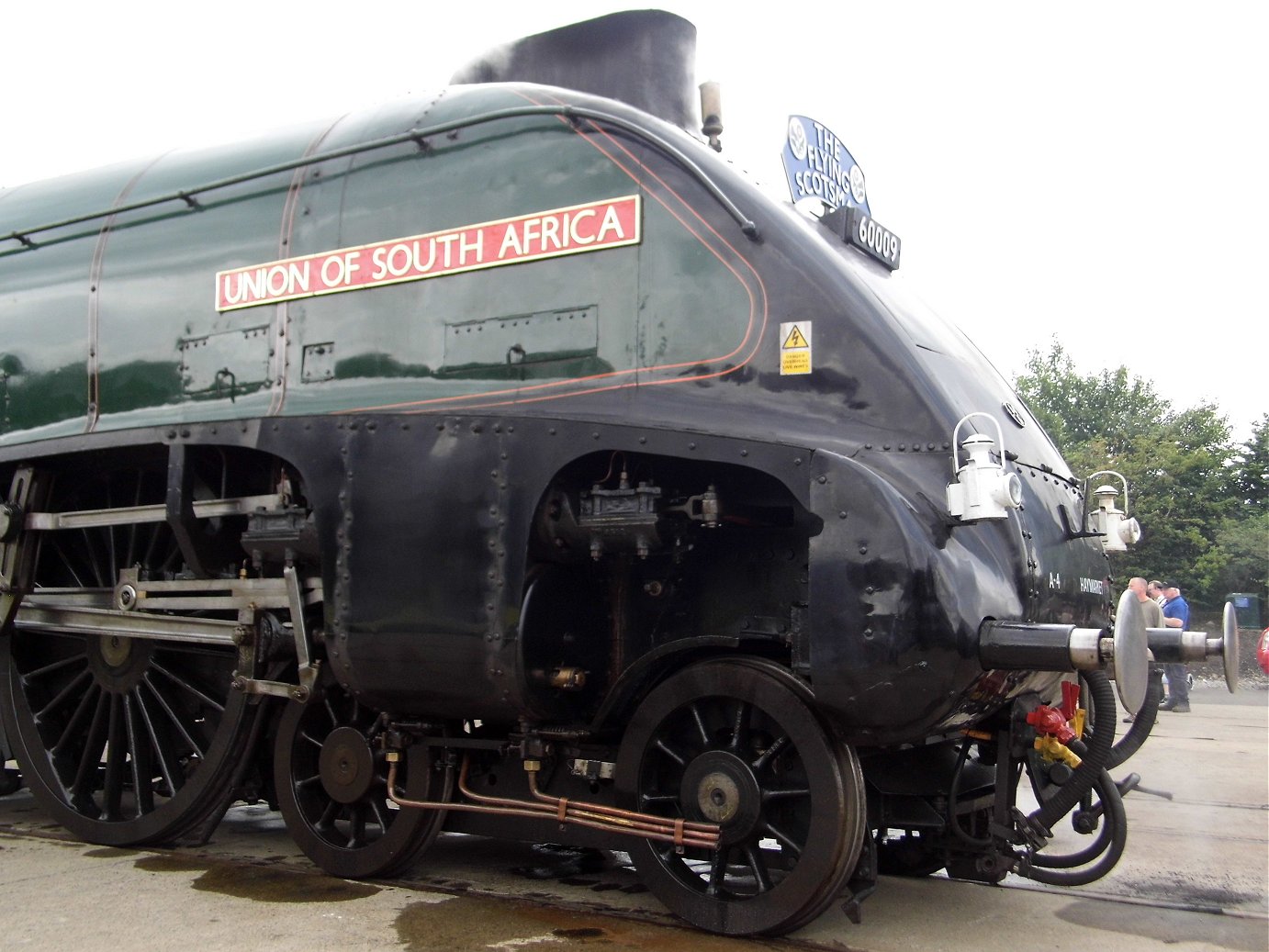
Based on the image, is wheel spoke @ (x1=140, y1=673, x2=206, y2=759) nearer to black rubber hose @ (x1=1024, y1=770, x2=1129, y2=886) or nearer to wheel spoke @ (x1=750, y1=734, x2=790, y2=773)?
wheel spoke @ (x1=750, y1=734, x2=790, y2=773)

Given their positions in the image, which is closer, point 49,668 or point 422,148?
point 422,148

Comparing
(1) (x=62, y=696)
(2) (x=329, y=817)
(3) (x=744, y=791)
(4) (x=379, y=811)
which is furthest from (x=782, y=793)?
(1) (x=62, y=696)

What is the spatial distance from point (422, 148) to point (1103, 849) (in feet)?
13.4

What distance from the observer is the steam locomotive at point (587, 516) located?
166 inches

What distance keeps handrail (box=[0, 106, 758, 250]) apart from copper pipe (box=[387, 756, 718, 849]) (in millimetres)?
2215

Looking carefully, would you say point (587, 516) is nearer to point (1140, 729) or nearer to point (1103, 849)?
point (1103, 849)

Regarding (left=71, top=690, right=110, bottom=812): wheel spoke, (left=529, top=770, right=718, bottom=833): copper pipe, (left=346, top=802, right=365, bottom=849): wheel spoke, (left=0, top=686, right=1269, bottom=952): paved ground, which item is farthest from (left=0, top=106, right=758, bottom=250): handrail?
(left=346, top=802, right=365, bottom=849): wheel spoke

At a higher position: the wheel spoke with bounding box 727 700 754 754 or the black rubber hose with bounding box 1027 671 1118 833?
the wheel spoke with bounding box 727 700 754 754

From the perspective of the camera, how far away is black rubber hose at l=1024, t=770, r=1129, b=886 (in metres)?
4.63

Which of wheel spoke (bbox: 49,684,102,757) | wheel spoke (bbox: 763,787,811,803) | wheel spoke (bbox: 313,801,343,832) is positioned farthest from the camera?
wheel spoke (bbox: 49,684,102,757)

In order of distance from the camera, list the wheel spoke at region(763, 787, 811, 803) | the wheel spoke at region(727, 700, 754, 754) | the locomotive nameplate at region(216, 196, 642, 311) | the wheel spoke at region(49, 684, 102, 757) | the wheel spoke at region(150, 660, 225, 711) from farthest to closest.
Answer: the wheel spoke at region(49, 684, 102, 757)
the wheel spoke at region(150, 660, 225, 711)
the locomotive nameplate at region(216, 196, 642, 311)
the wheel spoke at region(727, 700, 754, 754)
the wheel spoke at region(763, 787, 811, 803)

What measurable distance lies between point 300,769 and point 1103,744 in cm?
351

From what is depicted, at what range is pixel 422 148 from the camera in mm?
5336

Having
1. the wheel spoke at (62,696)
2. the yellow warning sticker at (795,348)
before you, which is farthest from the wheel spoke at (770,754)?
the wheel spoke at (62,696)
